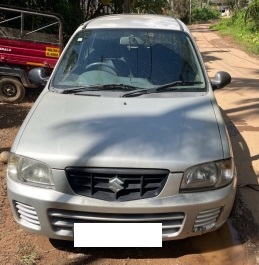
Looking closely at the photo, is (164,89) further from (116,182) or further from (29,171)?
(29,171)

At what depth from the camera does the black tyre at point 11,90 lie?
23.3 ft

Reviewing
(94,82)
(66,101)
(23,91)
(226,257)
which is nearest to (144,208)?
(226,257)

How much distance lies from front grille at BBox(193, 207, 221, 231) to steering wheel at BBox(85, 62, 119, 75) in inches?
66.5

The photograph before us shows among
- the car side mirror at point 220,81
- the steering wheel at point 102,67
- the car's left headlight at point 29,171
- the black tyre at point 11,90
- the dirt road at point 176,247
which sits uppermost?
the steering wheel at point 102,67

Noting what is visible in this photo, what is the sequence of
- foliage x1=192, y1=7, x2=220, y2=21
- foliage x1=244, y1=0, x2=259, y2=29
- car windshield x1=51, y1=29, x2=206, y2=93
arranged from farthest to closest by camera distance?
foliage x1=192, y1=7, x2=220, y2=21
foliage x1=244, y1=0, x2=259, y2=29
car windshield x1=51, y1=29, x2=206, y2=93

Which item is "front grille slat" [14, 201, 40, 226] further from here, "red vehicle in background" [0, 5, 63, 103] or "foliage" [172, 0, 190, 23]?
"foliage" [172, 0, 190, 23]

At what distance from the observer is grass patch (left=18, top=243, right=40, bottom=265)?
9.76ft

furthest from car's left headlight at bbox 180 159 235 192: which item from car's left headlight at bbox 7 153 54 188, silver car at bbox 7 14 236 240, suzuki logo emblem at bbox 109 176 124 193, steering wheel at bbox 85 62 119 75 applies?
steering wheel at bbox 85 62 119 75

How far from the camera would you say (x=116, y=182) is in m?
2.60

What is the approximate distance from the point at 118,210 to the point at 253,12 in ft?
66.0

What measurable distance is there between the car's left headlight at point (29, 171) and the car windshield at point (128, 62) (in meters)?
1.02

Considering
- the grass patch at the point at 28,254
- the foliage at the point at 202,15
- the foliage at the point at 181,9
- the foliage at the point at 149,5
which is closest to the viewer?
the grass patch at the point at 28,254

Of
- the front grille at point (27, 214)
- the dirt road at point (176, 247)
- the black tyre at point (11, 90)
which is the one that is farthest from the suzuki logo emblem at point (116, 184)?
the black tyre at point (11, 90)

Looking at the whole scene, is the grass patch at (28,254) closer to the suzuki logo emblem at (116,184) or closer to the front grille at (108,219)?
the front grille at (108,219)
